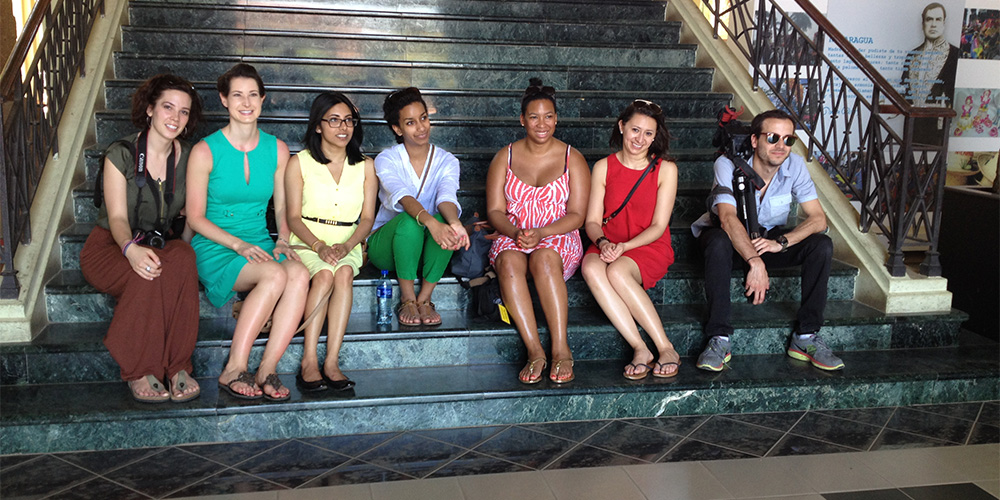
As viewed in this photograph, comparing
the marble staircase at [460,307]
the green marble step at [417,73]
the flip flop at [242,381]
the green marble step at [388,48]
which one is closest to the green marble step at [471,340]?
the marble staircase at [460,307]

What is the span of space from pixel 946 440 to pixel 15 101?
4174 mm

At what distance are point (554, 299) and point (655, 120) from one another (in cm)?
93

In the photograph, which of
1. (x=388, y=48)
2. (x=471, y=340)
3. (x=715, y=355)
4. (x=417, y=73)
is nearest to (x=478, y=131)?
(x=417, y=73)

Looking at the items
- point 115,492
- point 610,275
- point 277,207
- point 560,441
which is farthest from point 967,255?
point 115,492

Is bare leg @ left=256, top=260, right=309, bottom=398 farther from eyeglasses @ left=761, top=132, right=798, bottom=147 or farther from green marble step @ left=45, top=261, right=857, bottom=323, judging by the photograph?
eyeglasses @ left=761, top=132, right=798, bottom=147

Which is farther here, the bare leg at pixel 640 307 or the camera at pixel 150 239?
the bare leg at pixel 640 307

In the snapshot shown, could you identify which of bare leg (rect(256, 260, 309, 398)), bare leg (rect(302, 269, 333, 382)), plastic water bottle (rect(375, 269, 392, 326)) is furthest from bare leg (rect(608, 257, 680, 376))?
bare leg (rect(256, 260, 309, 398))

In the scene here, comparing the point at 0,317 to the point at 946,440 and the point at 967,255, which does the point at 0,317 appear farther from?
the point at 967,255

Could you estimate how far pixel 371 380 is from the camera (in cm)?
353

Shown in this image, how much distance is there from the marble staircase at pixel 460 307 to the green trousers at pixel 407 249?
227mm

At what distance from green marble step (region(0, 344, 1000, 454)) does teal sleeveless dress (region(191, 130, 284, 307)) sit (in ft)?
1.46

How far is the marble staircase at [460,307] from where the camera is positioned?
3311mm

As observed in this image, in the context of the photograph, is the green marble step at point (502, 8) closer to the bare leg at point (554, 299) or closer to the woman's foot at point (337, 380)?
the bare leg at point (554, 299)

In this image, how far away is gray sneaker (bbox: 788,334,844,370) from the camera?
3.83 metres
